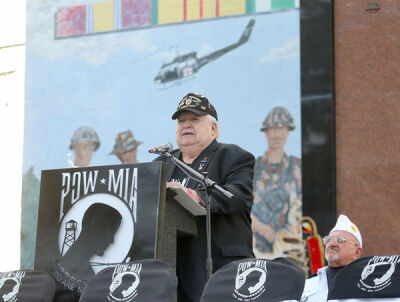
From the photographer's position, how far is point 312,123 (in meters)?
10.3

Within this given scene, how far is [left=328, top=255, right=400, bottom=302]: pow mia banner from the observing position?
3.89m

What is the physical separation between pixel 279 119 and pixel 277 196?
0.93 meters

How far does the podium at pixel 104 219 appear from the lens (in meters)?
4.50

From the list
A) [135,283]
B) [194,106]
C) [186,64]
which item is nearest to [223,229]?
[194,106]

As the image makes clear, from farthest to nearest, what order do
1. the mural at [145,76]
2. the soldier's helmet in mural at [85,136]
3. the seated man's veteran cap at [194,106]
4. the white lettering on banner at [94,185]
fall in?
the soldier's helmet in mural at [85,136], the mural at [145,76], the seated man's veteran cap at [194,106], the white lettering on banner at [94,185]

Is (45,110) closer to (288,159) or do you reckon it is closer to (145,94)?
(145,94)

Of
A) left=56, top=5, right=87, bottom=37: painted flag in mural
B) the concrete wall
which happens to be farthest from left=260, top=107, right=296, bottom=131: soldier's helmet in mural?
left=56, top=5, right=87, bottom=37: painted flag in mural

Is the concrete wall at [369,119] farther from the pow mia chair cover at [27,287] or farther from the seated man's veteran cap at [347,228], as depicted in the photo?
the pow mia chair cover at [27,287]

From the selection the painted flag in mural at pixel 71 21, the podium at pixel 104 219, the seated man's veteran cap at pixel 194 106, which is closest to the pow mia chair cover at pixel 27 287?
the podium at pixel 104 219

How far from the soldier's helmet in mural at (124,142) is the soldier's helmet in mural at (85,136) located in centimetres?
28

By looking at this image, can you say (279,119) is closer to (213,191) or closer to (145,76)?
(145,76)

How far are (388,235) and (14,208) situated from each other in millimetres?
5089

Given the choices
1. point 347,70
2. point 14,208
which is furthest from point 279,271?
point 14,208

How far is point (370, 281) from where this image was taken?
3977 mm
